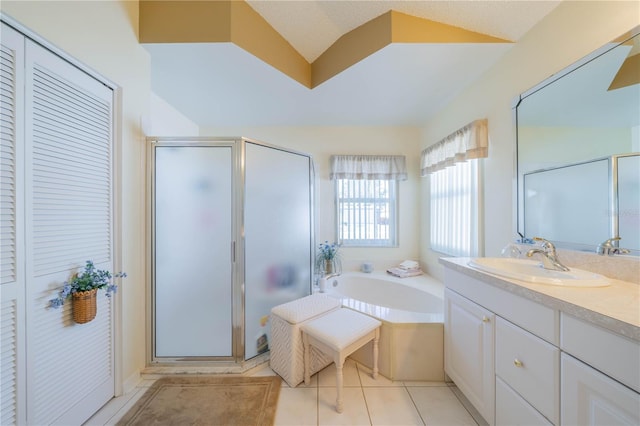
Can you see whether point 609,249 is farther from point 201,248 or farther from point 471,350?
point 201,248

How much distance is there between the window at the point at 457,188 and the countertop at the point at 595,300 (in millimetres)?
1013

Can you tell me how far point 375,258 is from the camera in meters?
2.93

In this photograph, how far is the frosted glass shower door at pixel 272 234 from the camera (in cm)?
175

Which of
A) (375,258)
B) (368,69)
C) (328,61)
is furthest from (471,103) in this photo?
(375,258)

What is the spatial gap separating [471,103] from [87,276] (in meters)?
2.95

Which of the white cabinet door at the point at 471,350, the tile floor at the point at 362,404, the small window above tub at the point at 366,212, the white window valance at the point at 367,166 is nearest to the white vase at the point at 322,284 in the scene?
the small window above tub at the point at 366,212

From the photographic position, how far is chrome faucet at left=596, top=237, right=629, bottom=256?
102 cm

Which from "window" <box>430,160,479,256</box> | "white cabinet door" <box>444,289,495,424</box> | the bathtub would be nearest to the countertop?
"white cabinet door" <box>444,289,495,424</box>

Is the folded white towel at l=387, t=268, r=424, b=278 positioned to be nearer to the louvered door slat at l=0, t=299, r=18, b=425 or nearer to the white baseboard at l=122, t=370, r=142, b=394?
the white baseboard at l=122, t=370, r=142, b=394

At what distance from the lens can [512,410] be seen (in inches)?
38.7

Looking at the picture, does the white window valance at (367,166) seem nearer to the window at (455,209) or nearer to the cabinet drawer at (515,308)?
the window at (455,209)

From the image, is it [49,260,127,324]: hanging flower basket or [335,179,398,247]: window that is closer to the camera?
[49,260,127,324]: hanging flower basket

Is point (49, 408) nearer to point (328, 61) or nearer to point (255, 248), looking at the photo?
point (255, 248)

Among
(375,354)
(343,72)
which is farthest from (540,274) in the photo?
(343,72)
